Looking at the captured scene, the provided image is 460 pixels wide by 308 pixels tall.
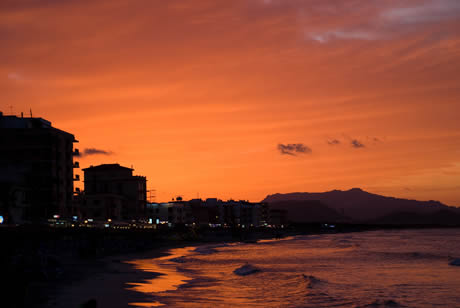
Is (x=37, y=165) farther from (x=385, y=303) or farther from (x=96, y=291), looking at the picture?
(x=385, y=303)

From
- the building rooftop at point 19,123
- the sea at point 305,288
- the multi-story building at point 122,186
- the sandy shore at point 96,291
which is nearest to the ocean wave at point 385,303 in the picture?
the sea at point 305,288

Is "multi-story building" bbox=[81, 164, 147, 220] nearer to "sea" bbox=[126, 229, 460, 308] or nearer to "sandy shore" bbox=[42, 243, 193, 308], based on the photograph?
"sea" bbox=[126, 229, 460, 308]

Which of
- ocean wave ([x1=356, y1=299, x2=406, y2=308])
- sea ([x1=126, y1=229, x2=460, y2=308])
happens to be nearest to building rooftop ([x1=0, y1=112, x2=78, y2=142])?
sea ([x1=126, y1=229, x2=460, y2=308])

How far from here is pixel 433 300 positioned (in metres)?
37.5

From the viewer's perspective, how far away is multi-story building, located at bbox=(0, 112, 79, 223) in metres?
109

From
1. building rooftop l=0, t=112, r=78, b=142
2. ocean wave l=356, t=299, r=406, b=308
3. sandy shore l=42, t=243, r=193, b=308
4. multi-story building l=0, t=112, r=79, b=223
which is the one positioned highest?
building rooftop l=0, t=112, r=78, b=142

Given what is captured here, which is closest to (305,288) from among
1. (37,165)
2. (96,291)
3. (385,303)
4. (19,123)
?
(385,303)

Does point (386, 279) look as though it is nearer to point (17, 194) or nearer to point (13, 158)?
point (17, 194)

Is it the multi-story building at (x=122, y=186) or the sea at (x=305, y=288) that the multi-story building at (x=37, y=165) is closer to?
the sea at (x=305, y=288)

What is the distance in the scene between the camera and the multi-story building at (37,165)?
109000 mm

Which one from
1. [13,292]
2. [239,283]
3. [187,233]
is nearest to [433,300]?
[239,283]

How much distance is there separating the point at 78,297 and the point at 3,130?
3571 inches

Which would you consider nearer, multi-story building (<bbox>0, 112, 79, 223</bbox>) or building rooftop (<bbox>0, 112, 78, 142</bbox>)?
multi-story building (<bbox>0, 112, 79, 223</bbox>)

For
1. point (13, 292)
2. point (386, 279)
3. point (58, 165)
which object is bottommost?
point (386, 279)
